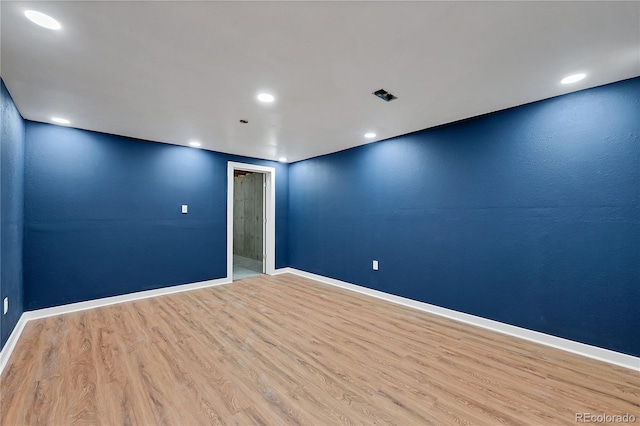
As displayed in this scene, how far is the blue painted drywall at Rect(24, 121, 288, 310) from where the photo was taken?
325 centimetres

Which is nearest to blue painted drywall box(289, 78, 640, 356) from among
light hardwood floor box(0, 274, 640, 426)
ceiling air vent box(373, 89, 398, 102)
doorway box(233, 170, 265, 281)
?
light hardwood floor box(0, 274, 640, 426)

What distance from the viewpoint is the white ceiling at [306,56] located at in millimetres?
1486

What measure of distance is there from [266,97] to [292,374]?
241 cm

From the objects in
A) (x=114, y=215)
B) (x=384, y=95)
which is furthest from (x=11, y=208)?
(x=384, y=95)

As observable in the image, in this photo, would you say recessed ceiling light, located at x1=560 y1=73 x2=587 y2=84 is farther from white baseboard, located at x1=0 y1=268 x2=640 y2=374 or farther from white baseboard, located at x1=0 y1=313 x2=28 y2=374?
white baseboard, located at x1=0 y1=313 x2=28 y2=374

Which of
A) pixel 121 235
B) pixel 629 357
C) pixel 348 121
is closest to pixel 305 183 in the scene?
pixel 348 121

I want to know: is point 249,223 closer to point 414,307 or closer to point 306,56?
point 414,307

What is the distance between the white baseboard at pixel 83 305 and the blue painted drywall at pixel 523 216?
2.81 m

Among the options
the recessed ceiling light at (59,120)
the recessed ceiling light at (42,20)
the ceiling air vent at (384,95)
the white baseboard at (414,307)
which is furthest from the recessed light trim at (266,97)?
the white baseboard at (414,307)

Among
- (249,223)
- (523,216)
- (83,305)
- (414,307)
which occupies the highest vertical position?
(523,216)

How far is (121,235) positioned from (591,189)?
5.41 meters

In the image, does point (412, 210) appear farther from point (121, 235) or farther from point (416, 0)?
point (121, 235)

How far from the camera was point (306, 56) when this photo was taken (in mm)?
1890

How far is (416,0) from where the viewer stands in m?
1.40
